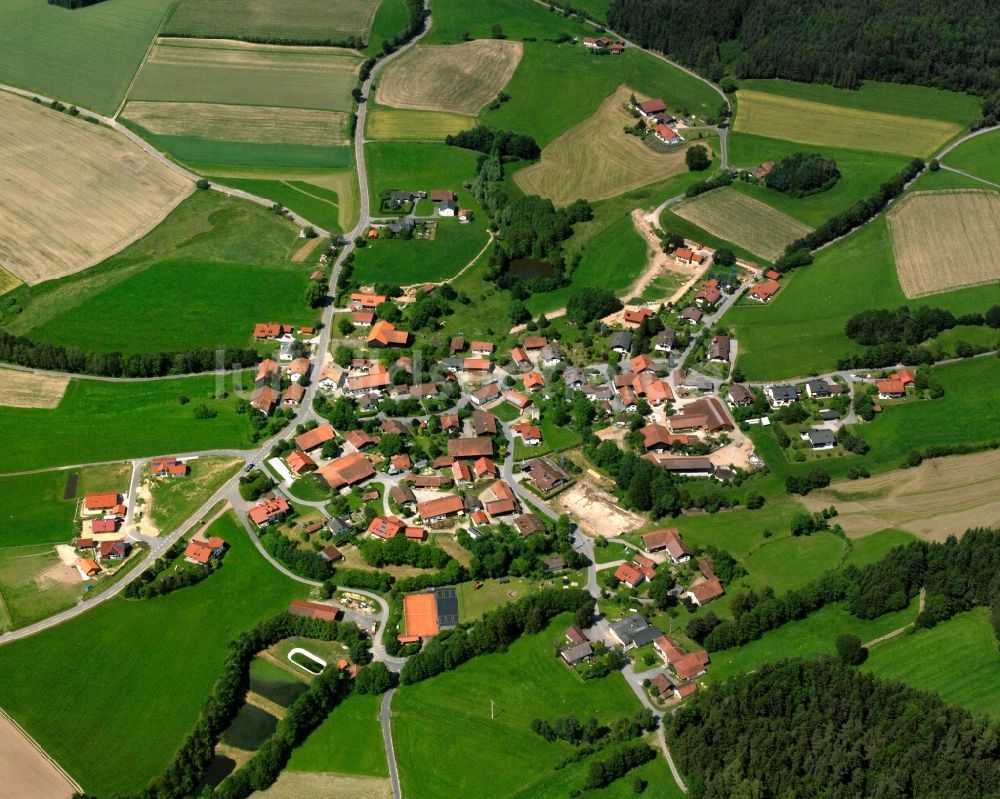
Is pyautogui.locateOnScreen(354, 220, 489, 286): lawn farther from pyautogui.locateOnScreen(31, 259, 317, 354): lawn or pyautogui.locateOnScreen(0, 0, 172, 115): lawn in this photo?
pyautogui.locateOnScreen(0, 0, 172, 115): lawn

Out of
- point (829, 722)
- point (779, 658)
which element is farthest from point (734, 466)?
point (829, 722)

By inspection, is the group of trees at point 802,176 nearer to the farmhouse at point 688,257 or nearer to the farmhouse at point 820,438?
the farmhouse at point 688,257

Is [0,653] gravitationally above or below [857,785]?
above

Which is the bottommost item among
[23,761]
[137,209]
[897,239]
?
[23,761]

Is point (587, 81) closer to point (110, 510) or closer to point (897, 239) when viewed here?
point (897, 239)

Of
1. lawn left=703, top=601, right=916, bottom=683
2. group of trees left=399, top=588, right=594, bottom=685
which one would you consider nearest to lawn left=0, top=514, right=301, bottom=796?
group of trees left=399, top=588, right=594, bottom=685
